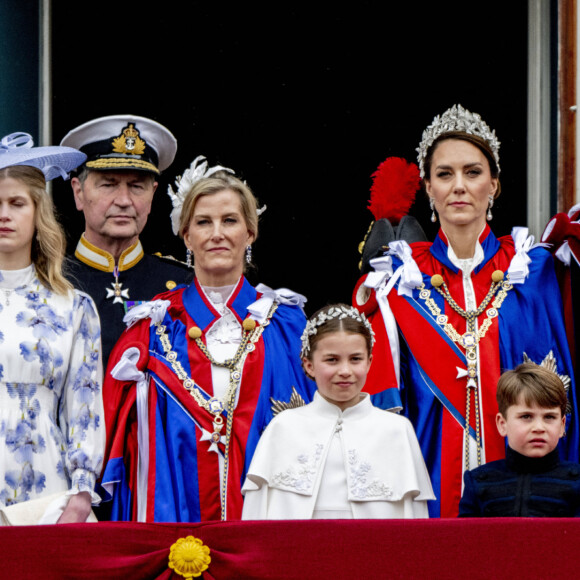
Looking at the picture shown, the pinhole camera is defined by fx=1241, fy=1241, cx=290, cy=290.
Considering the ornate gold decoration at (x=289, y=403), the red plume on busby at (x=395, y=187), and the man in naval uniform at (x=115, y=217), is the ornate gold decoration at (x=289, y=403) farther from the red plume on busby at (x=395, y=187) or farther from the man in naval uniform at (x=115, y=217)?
the red plume on busby at (x=395, y=187)

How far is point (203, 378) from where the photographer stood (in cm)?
414

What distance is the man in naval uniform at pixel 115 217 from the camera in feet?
16.0

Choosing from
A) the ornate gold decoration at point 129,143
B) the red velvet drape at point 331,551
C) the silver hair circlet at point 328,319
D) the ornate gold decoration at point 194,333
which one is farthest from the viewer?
the ornate gold decoration at point 129,143

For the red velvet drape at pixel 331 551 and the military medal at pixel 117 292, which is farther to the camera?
the military medal at pixel 117 292

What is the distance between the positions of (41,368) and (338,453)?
96 centimetres

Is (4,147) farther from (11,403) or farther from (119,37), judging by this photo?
(119,37)

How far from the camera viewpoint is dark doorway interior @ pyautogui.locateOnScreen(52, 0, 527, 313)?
646cm

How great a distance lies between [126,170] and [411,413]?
5.31 feet

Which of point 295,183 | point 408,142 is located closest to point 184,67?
point 295,183

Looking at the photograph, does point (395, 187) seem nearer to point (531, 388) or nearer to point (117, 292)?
point (117, 292)

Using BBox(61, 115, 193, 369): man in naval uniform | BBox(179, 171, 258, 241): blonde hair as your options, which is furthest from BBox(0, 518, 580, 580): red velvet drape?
BBox(61, 115, 193, 369): man in naval uniform

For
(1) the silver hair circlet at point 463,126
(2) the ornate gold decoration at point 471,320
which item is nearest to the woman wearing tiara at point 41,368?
(2) the ornate gold decoration at point 471,320

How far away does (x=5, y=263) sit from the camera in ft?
13.2

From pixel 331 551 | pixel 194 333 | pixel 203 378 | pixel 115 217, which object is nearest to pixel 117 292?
pixel 115 217
